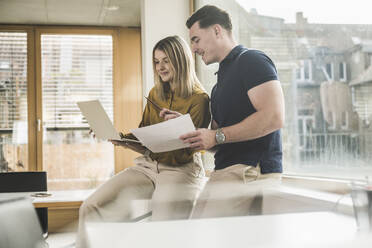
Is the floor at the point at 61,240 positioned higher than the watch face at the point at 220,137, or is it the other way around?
the watch face at the point at 220,137

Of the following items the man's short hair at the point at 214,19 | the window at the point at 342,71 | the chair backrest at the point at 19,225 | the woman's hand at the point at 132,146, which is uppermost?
the man's short hair at the point at 214,19

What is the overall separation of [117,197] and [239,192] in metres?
0.57

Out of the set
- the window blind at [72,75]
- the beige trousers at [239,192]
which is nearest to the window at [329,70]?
the beige trousers at [239,192]

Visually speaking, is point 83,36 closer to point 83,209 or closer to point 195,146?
point 83,209

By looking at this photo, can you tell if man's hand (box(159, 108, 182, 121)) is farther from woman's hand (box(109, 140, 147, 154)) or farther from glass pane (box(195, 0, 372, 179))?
glass pane (box(195, 0, 372, 179))

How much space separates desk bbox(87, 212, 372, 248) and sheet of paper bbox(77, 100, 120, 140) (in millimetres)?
785

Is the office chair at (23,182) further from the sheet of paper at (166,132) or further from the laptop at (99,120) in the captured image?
the sheet of paper at (166,132)

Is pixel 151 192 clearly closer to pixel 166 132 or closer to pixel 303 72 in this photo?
pixel 166 132

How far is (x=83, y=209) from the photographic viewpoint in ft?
4.94

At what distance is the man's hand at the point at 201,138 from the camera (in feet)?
3.90

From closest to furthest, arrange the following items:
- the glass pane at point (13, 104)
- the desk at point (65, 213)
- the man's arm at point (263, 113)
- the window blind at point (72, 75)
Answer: the man's arm at point (263, 113) < the desk at point (65, 213) < the glass pane at point (13, 104) < the window blind at point (72, 75)

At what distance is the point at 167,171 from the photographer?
59.7 inches

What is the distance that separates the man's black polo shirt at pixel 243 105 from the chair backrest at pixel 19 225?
2.36 feet

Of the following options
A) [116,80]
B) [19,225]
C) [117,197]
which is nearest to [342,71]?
[117,197]
